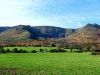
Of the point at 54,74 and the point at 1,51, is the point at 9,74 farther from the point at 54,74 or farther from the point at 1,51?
the point at 1,51

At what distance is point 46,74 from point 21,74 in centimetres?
269

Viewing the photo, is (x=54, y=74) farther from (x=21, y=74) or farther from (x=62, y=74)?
(x=21, y=74)

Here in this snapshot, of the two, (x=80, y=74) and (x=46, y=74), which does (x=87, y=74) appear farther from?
(x=46, y=74)

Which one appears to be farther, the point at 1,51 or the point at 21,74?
the point at 1,51

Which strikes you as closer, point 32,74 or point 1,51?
point 32,74

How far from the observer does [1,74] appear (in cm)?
3195

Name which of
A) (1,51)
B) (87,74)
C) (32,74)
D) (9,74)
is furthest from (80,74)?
(1,51)

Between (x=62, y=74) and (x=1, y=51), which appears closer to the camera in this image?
(x=62, y=74)

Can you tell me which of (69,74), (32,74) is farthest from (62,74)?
(32,74)

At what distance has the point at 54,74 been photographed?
1307 inches

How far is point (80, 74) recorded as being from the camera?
3353 centimetres

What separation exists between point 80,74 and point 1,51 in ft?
235

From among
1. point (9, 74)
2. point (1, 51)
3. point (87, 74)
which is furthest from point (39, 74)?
point (1, 51)

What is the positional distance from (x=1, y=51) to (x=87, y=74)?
71.8 m
